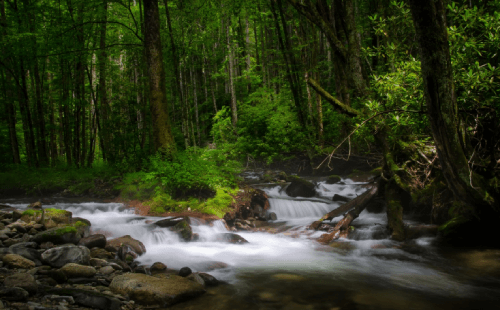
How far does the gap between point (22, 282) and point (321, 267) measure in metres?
5.66

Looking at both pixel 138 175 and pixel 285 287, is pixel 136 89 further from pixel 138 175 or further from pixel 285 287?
pixel 285 287

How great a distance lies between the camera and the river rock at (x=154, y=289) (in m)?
4.95

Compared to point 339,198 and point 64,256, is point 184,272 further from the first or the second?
point 339,198


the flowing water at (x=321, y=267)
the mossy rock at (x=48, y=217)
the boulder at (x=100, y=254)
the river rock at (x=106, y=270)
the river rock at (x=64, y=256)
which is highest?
the mossy rock at (x=48, y=217)

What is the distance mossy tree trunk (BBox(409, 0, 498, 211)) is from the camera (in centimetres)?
426

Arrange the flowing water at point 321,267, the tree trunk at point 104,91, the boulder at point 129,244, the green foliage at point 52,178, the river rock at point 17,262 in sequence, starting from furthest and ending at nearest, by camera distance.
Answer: the tree trunk at point 104,91 < the green foliage at point 52,178 < the boulder at point 129,244 < the flowing water at point 321,267 < the river rock at point 17,262

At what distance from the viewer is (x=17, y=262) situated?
5320 millimetres

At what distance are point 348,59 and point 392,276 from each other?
5.28 metres

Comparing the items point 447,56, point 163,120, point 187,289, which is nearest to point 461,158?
point 447,56

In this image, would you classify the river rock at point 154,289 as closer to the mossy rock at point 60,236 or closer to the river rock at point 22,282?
the river rock at point 22,282

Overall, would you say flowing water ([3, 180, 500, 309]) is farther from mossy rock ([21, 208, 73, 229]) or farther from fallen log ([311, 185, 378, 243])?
mossy rock ([21, 208, 73, 229])

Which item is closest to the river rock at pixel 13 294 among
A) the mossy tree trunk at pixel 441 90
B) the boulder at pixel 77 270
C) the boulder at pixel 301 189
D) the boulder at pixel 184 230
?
the boulder at pixel 77 270

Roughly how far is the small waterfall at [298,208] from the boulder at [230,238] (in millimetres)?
3477

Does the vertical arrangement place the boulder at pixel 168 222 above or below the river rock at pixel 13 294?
below
